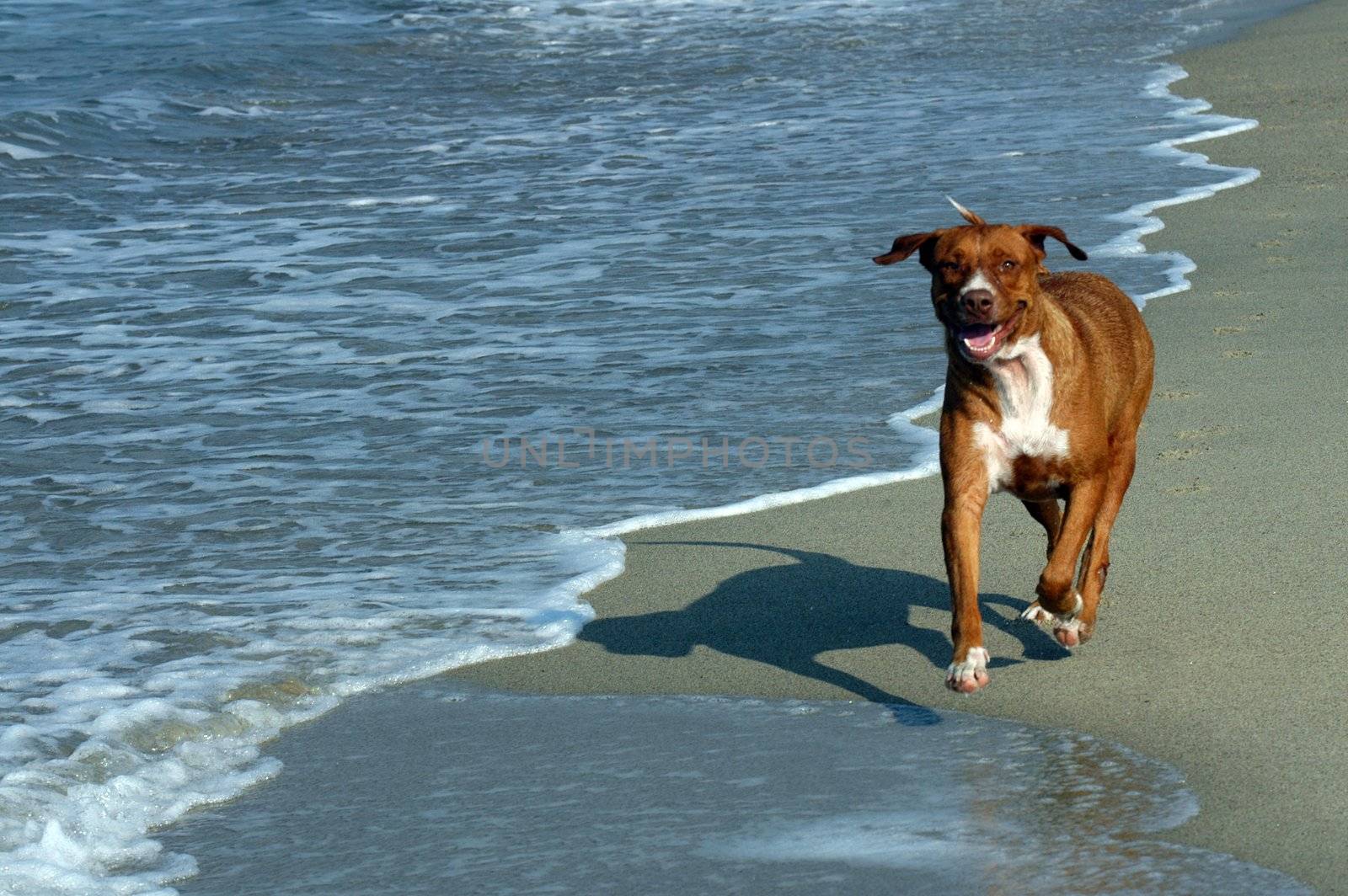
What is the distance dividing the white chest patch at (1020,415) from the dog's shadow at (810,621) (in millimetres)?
577

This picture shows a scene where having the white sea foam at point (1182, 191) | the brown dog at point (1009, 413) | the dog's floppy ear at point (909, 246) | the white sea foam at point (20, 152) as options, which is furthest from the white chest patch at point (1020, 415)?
the white sea foam at point (20, 152)

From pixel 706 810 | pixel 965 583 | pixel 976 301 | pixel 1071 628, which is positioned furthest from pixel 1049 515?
pixel 706 810

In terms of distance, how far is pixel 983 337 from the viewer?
439 cm

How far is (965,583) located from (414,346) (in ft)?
15.9

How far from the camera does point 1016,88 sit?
55.2ft

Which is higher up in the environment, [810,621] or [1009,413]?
[1009,413]

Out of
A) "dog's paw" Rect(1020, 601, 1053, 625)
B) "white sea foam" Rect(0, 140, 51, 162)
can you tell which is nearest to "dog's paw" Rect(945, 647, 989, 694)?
"dog's paw" Rect(1020, 601, 1053, 625)

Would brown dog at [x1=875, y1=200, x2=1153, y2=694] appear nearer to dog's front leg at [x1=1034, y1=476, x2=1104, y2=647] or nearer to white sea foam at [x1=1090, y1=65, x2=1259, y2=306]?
dog's front leg at [x1=1034, y1=476, x2=1104, y2=647]

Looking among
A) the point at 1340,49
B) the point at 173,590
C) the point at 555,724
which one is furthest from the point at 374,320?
the point at 1340,49

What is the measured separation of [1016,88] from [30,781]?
1418cm

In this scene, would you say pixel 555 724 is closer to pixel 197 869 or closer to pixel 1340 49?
pixel 197 869

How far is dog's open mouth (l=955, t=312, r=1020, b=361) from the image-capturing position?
4.39m

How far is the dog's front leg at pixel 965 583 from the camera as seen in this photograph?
4.23 metres

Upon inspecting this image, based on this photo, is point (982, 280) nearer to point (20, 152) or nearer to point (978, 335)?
→ point (978, 335)
